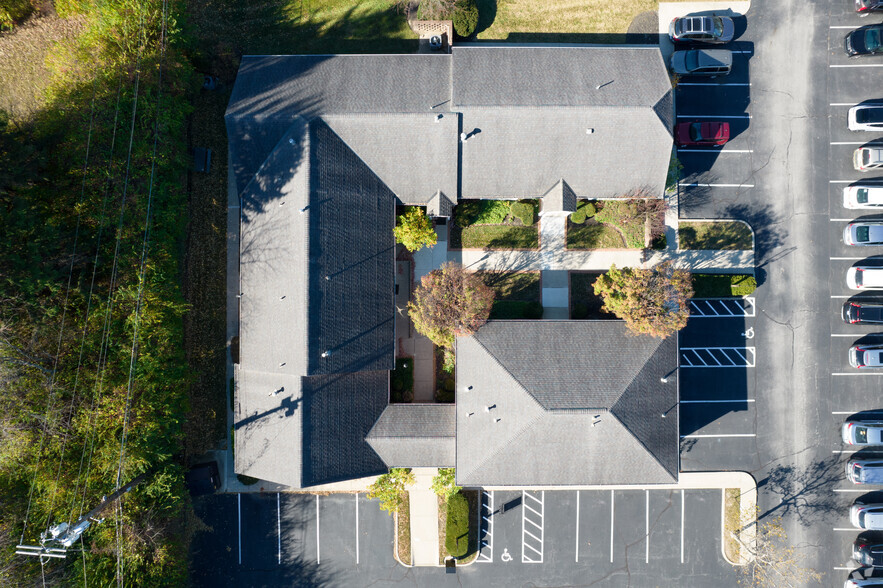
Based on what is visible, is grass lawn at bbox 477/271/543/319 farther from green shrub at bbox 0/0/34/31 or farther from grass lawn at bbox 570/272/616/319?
green shrub at bbox 0/0/34/31

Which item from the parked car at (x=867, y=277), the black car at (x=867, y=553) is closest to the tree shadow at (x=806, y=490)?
the black car at (x=867, y=553)

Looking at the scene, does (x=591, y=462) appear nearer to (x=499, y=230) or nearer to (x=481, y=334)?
(x=481, y=334)

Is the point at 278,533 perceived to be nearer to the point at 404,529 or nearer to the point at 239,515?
the point at 239,515

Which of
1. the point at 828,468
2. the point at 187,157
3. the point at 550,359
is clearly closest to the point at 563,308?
the point at 550,359

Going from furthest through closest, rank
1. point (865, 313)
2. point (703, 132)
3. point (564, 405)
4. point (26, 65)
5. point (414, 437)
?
point (865, 313)
point (703, 132)
point (26, 65)
point (414, 437)
point (564, 405)

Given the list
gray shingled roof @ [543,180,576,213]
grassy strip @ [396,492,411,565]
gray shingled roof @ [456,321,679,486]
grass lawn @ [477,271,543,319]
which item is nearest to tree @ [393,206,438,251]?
grass lawn @ [477,271,543,319]

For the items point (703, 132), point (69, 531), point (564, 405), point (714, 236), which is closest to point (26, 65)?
point (69, 531)
